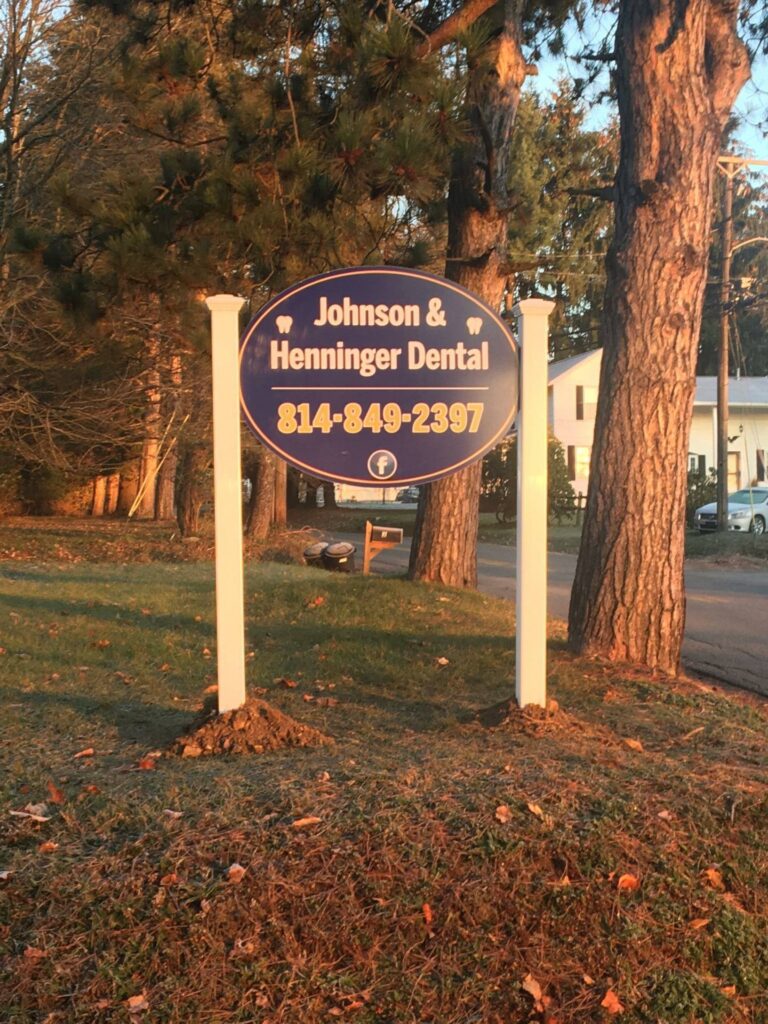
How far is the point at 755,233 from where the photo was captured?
49.4m

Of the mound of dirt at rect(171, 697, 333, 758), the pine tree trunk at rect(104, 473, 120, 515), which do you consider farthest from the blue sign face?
the pine tree trunk at rect(104, 473, 120, 515)

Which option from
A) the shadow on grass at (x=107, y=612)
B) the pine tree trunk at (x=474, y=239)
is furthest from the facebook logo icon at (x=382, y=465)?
the pine tree trunk at (x=474, y=239)

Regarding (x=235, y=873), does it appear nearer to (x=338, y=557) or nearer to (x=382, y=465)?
(x=382, y=465)

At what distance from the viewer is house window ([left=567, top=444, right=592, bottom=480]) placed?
41969 mm

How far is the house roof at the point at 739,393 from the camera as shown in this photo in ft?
127

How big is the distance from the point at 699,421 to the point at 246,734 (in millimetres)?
37495

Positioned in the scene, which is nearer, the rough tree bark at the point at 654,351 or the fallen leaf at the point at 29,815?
the fallen leaf at the point at 29,815

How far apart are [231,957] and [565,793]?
5.20 ft

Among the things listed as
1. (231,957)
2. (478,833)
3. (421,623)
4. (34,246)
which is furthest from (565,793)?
(34,246)

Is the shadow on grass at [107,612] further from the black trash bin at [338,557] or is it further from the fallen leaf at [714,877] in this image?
the black trash bin at [338,557]

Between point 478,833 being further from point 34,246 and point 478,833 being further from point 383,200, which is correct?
point 34,246

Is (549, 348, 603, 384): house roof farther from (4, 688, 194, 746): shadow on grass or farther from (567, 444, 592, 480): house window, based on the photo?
(4, 688, 194, 746): shadow on grass

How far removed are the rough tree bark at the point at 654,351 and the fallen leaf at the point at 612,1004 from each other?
422 cm

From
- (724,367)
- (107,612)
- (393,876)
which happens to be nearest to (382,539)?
(107,612)
